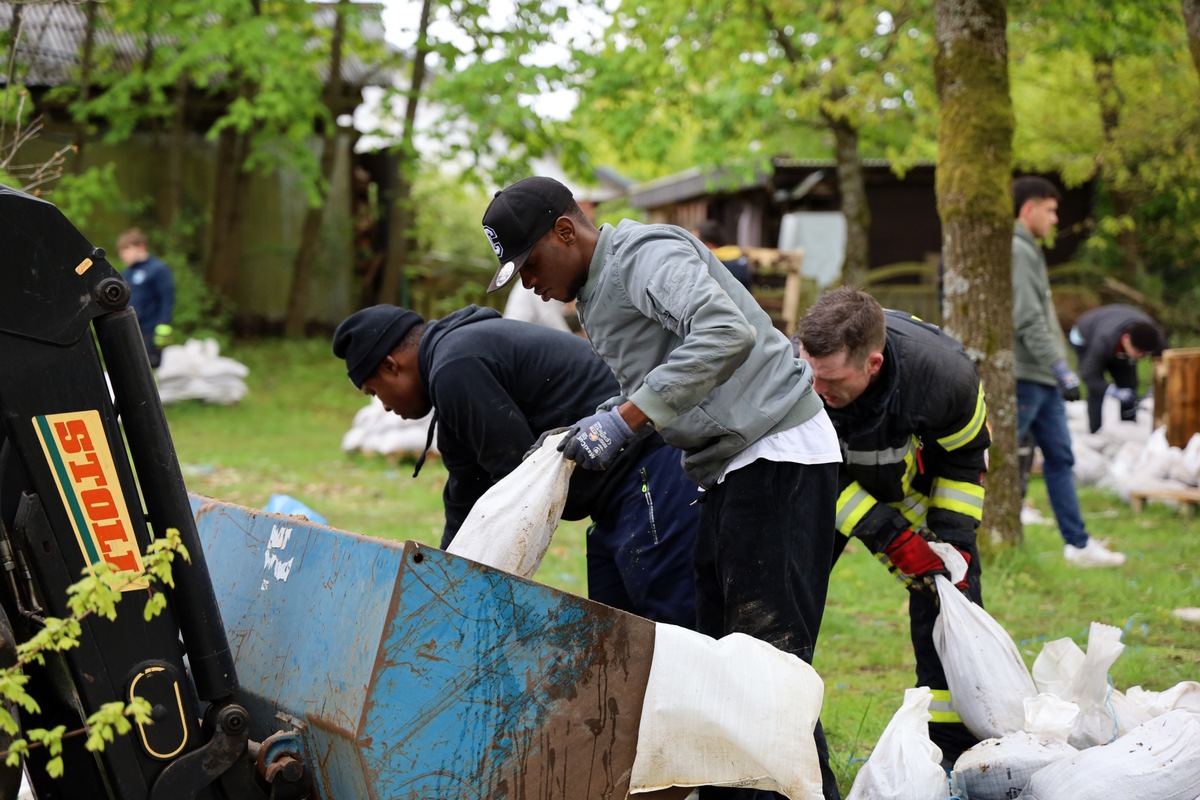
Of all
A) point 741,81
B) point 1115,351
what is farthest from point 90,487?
point 741,81

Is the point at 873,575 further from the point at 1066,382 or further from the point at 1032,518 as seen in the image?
the point at 1032,518

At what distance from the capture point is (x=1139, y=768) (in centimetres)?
311

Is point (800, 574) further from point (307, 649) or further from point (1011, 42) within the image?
point (1011, 42)

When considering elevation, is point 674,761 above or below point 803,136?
below

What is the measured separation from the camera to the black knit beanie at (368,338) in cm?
353

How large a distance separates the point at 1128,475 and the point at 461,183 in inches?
408

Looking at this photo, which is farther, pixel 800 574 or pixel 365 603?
pixel 800 574

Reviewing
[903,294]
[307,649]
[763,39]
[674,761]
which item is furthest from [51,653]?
[903,294]

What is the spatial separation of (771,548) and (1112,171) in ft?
50.6

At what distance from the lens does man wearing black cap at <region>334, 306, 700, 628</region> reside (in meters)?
3.45

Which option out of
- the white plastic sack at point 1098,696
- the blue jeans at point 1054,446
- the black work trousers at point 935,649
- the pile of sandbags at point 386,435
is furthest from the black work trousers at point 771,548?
the pile of sandbags at point 386,435

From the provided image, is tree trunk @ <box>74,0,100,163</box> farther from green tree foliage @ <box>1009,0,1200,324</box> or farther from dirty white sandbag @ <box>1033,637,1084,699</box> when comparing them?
dirty white sandbag @ <box>1033,637,1084,699</box>

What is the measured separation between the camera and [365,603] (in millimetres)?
2660

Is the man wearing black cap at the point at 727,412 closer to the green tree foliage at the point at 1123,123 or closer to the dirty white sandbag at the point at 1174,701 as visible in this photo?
the dirty white sandbag at the point at 1174,701
